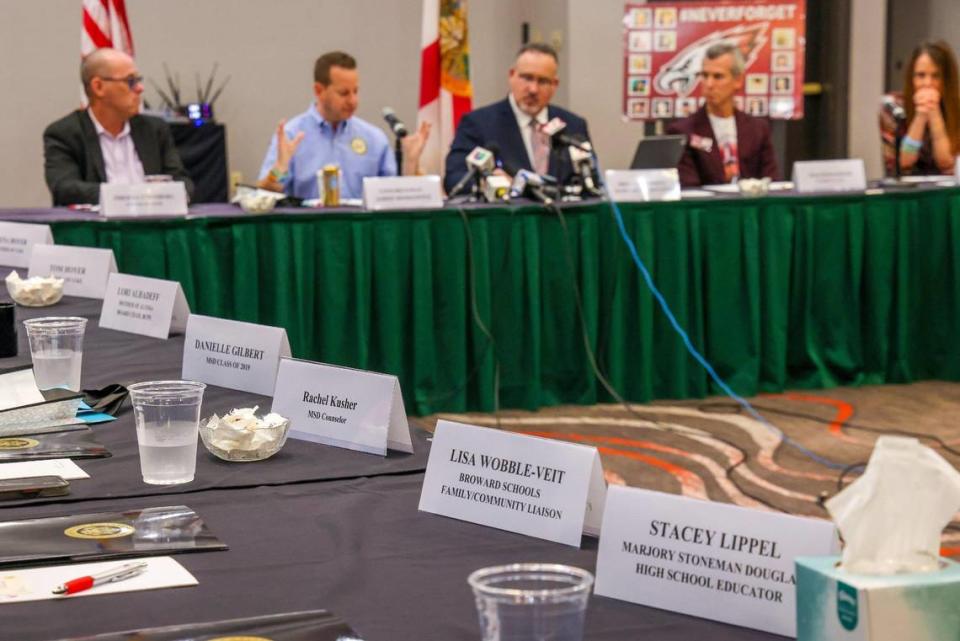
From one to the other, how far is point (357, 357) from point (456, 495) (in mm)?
3124

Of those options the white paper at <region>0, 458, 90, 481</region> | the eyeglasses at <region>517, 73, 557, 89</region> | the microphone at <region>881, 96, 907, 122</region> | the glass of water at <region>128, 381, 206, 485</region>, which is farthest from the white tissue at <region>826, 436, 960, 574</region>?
the microphone at <region>881, 96, 907, 122</region>

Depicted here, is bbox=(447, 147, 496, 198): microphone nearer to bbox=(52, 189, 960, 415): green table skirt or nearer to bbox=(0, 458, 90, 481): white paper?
bbox=(52, 189, 960, 415): green table skirt

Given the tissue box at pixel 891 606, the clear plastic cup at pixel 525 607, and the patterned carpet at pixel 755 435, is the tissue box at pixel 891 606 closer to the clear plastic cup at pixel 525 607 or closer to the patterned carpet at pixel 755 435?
the clear plastic cup at pixel 525 607

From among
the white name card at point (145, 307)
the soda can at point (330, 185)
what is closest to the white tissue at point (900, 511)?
the white name card at point (145, 307)

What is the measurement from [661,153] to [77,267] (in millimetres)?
2612

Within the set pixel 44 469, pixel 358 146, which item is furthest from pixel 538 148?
pixel 44 469

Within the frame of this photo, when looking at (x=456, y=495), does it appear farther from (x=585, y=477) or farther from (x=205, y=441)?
(x=205, y=441)

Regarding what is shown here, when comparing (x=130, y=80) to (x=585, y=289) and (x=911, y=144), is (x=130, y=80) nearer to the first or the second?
(x=585, y=289)

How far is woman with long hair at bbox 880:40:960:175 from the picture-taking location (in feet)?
18.4

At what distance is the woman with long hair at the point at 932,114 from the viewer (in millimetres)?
5617

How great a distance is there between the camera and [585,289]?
4.48 meters

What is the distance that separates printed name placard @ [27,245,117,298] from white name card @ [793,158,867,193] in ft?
8.98

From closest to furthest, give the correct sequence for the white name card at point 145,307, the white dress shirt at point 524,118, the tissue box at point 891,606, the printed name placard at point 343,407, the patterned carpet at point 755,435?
the tissue box at point 891,606, the printed name placard at point 343,407, the white name card at point 145,307, the patterned carpet at point 755,435, the white dress shirt at point 524,118

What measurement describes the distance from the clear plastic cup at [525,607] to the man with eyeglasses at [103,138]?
13.7 ft
